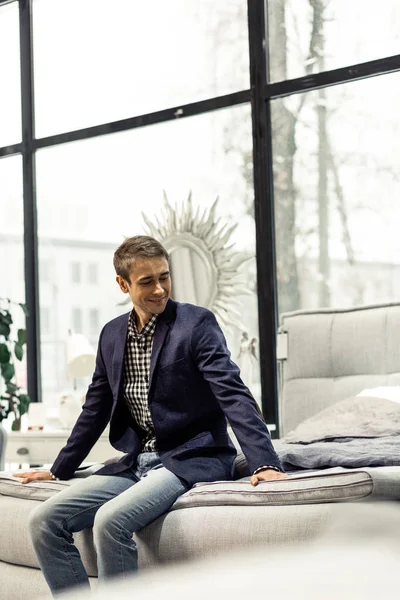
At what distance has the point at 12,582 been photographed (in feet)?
8.87

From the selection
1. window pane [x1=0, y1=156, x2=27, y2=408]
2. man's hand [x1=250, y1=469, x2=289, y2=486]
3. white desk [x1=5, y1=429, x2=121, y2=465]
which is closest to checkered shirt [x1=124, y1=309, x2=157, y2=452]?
man's hand [x1=250, y1=469, x2=289, y2=486]

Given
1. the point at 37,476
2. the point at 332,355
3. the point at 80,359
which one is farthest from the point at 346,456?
the point at 80,359

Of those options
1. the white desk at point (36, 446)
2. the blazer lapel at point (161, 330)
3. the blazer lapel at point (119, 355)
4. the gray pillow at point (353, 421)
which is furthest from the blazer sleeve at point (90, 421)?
the white desk at point (36, 446)

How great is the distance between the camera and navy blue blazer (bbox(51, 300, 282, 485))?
7.82ft

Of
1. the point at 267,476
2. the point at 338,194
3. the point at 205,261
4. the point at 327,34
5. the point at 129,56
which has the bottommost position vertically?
the point at 267,476

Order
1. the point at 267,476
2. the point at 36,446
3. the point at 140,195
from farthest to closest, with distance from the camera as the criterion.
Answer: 1. the point at 140,195
2. the point at 36,446
3. the point at 267,476

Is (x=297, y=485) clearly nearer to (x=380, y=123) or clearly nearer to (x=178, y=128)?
(x=380, y=123)

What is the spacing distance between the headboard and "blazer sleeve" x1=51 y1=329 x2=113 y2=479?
5.04 ft

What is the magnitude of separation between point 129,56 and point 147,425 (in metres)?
3.38

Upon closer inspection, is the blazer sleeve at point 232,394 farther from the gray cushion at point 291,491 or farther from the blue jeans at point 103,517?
the blue jeans at point 103,517

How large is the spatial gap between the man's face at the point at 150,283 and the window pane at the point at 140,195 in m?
2.14

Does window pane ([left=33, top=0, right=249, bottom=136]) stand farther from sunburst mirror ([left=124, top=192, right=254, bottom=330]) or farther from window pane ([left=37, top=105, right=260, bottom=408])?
sunburst mirror ([left=124, top=192, right=254, bottom=330])

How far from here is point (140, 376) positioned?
2.56 metres

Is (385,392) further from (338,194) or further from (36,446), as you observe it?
(36,446)
